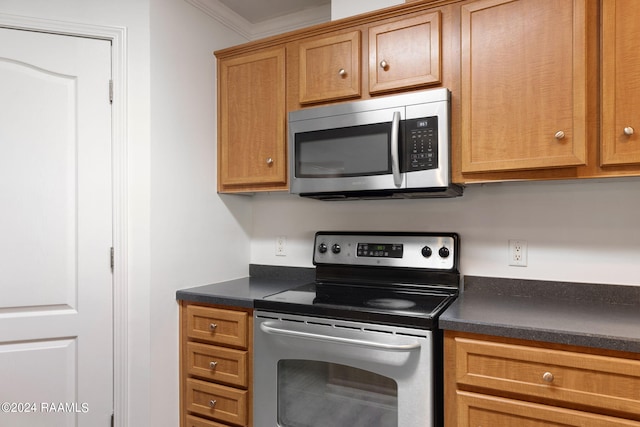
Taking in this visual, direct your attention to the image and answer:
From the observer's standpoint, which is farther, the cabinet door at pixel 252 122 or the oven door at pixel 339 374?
the cabinet door at pixel 252 122

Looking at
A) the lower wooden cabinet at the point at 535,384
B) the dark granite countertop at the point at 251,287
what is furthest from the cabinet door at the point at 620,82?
the dark granite countertop at the point at 251,287

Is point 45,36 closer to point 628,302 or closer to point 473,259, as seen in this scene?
point 473,259

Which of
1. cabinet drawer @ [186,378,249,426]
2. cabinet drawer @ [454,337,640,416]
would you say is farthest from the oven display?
cabinet drawer @ [186,378,249,426]

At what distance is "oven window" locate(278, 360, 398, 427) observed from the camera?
145 centimetres

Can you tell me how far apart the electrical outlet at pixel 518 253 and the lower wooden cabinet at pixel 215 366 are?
1192 millimetres

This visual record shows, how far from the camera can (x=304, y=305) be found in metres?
1.59

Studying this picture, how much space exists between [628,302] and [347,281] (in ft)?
3.84

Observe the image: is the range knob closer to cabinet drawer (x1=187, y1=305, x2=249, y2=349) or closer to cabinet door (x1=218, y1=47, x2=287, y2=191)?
cabinet door (x1=218, y1=47, x2=287, y2=191)

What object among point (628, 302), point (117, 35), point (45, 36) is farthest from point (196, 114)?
point (628, 302)

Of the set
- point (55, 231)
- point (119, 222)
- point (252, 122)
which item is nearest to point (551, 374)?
point (252, 122)

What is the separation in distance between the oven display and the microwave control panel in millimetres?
459

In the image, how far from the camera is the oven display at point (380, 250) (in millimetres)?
1904

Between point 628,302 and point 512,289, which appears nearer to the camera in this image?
point 628,302

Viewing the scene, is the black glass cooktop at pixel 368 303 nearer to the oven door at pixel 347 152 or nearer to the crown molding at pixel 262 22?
the oven door at pixel 347 152
